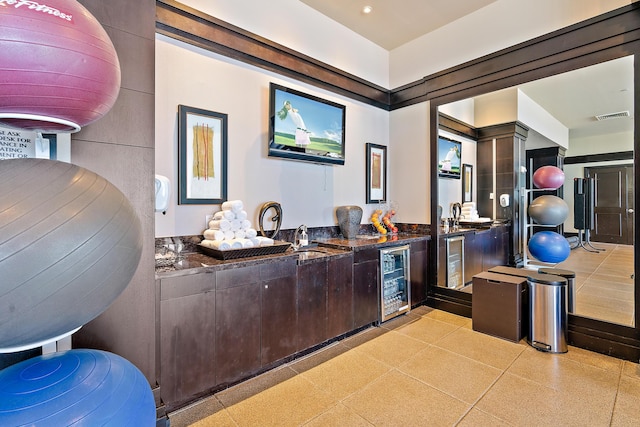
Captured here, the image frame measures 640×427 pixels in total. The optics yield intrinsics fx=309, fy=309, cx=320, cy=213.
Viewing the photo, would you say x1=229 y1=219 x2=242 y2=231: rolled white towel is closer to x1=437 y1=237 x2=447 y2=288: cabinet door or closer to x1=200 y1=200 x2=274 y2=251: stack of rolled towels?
x1=200 y1=200 x2=274 y2=251: stack of rolled towels

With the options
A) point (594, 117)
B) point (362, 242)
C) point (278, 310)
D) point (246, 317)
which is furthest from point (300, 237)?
point (594, 117)

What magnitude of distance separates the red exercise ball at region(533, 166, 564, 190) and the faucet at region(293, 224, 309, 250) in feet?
9.46

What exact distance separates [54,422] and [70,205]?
69cm

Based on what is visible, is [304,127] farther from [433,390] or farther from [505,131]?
[433,390]

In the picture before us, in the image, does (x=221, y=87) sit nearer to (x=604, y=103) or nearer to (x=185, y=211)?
(x=185, y=211)

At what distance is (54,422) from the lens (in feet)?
3.19

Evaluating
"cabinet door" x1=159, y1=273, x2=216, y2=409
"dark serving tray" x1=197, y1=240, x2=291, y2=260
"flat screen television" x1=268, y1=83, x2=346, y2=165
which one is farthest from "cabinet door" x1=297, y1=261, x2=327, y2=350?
"flat screen television" x1=268, y1=83, x2=346, y2=165

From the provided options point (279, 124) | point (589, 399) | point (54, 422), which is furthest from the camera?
point (279, 124)

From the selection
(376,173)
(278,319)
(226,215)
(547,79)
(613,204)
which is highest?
(547,79)

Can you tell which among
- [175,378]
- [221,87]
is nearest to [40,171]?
[175,378]

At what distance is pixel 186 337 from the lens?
221 cm

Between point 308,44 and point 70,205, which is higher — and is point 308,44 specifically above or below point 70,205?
above

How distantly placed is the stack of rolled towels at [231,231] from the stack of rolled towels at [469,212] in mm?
3022

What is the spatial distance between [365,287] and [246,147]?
205cm
